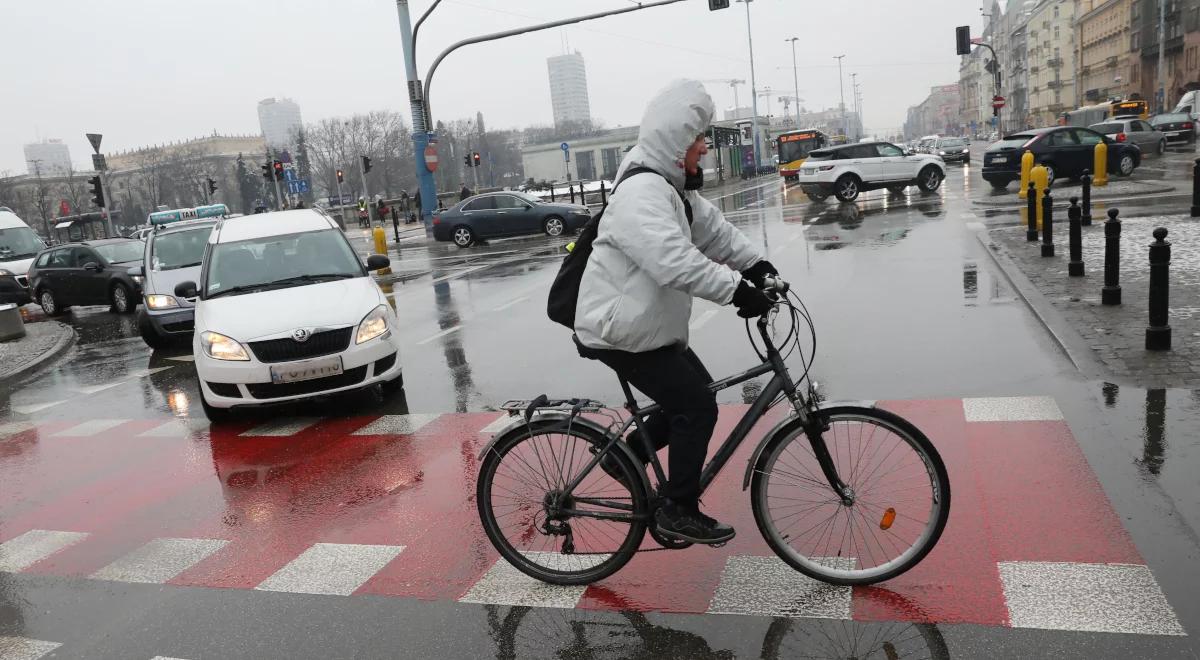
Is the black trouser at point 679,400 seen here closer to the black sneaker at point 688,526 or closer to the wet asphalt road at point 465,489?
the black sneaker at point 688,526

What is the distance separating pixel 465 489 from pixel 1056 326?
5337 mm

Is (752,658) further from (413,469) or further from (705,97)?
(413,469)

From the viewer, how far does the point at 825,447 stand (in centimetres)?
363

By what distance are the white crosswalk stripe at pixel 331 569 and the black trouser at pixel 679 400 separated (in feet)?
5.24

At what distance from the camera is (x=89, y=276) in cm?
1859

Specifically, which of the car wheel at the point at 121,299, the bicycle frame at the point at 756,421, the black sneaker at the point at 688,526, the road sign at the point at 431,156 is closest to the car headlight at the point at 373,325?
the bicycle frame at the point at 756,421

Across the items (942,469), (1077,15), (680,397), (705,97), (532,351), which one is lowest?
(532,351)

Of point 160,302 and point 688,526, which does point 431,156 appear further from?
point 688,526

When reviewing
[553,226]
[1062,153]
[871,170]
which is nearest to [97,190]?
[553,226]

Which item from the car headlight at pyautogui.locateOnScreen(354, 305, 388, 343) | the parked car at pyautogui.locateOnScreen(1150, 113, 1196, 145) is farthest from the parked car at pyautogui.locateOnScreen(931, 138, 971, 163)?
the car headlight at pyautogui.locateOnScreen(354, 305, 388, 343)

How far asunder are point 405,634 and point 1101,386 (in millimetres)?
4865

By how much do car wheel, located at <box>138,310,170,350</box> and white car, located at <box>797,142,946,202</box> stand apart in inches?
776

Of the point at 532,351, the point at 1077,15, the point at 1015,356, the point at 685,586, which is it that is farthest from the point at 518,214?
the point at 1077,15

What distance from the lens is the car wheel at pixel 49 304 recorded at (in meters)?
19.6
